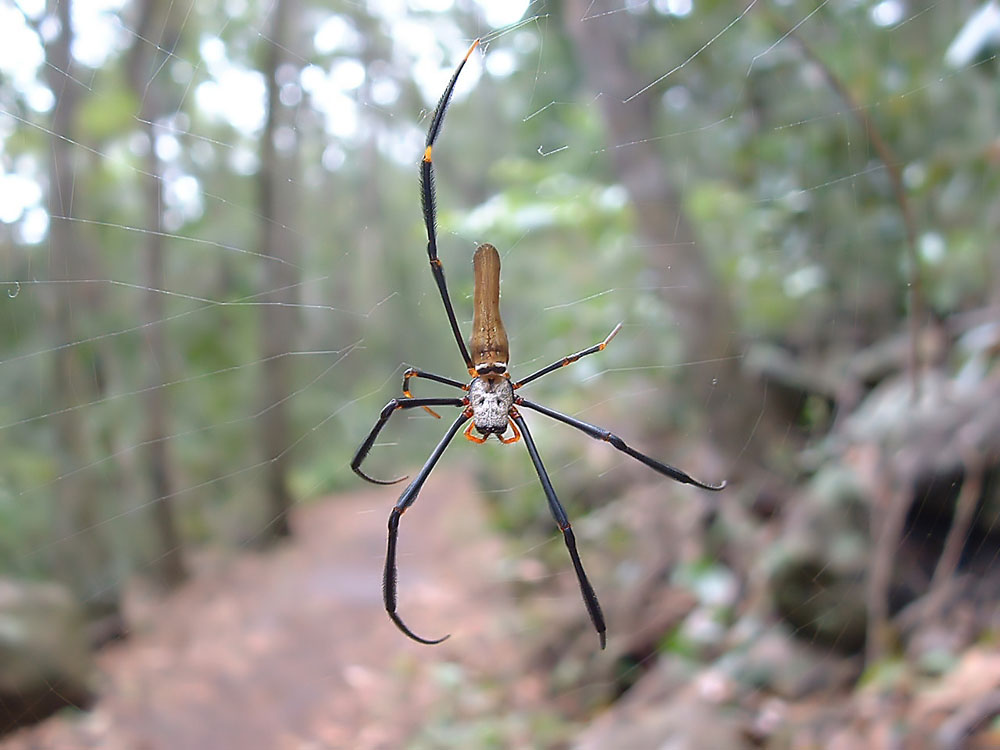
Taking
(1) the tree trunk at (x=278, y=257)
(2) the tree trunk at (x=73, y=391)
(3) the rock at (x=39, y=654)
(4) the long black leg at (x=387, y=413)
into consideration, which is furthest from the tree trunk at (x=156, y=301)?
(4) the long black leg at (x=387, y=413)

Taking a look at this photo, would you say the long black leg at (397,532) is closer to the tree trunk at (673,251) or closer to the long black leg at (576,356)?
the long black leg at (576,356)

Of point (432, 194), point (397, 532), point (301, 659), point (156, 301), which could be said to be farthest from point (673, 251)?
point (156, 301)

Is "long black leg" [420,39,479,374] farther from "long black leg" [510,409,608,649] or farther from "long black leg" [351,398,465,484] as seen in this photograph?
"long black leg" [510,409,608,649]

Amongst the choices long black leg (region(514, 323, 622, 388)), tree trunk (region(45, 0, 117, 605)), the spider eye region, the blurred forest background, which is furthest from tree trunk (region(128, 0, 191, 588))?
long black leg (region(514, 323, 622, 388))

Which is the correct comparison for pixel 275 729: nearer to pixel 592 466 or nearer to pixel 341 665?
pixel 341 665

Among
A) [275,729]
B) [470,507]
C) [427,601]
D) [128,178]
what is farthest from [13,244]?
[470,507]
